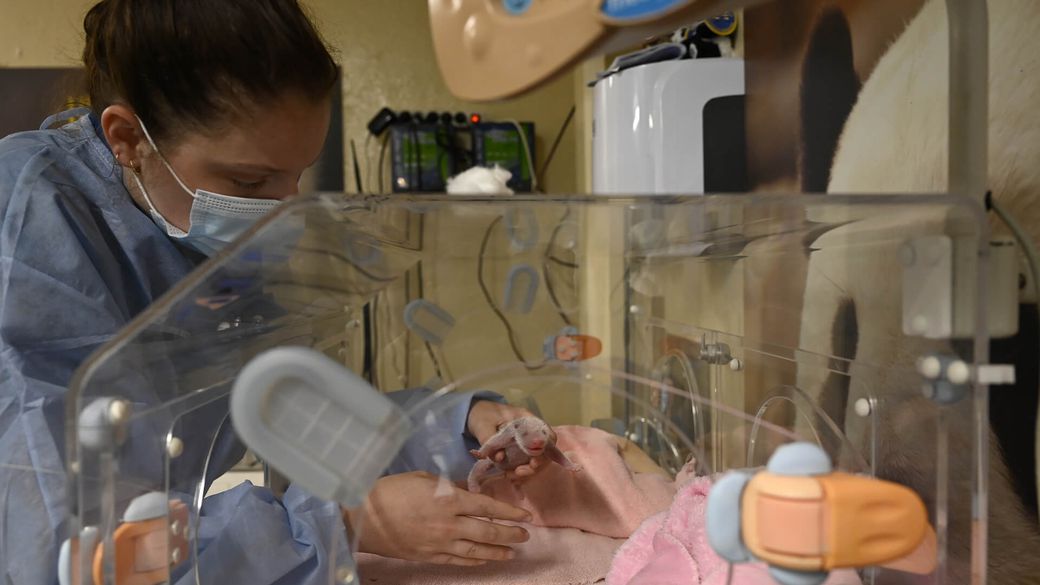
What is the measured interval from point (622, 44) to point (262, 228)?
26cm

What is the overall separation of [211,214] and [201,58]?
0.16 meters

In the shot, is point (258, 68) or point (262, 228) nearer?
point (262, 228)

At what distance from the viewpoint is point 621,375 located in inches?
25.4

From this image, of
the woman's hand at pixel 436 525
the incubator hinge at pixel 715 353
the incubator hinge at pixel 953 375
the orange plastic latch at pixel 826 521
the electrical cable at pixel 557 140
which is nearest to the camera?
the orange plastic latch at pixel 826 521

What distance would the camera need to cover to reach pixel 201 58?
0.76 m

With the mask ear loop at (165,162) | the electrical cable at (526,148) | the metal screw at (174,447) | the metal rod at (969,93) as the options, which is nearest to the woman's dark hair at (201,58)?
the mask ear loop at (165,162)

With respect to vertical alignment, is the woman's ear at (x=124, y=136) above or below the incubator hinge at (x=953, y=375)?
above

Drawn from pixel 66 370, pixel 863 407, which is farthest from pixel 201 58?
pixel 863 407

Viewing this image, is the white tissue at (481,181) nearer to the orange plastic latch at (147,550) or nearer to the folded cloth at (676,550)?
the folded cloth at (676,550)

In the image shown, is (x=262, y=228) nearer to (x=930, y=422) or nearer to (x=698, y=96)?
(x=930, y=422)

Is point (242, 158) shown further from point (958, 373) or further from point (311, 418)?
point (958, 373)

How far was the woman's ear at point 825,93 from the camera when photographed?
88 centimetres

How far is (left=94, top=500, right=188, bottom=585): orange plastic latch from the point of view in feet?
1.49

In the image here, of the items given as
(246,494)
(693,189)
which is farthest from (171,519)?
(693,189)
